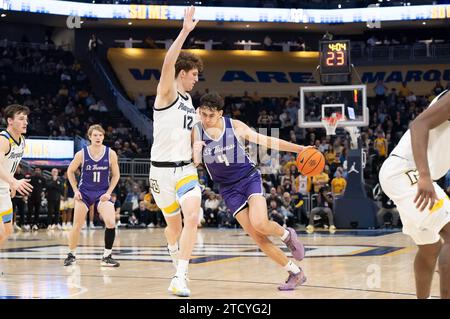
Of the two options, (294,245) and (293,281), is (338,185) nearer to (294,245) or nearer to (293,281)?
(294,245)

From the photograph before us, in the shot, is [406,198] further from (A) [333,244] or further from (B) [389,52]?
(B) [389,52]

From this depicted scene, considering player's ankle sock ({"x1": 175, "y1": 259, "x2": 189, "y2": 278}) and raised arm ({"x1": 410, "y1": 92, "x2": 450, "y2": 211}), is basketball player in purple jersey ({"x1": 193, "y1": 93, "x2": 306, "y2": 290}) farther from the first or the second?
raised arm ({"x1": 410, "y1": 92, "x2": 450, "y2": 211})

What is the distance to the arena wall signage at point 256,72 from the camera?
34531mm

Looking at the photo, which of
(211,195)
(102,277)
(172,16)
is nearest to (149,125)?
(172,16)

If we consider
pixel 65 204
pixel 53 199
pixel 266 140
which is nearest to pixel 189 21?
pixel 266 140

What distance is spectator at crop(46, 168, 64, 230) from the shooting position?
2025cm

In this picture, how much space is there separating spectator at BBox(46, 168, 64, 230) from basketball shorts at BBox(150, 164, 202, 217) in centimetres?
1358

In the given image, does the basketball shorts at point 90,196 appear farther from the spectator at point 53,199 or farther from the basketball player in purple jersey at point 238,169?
the spectator at point 53,199

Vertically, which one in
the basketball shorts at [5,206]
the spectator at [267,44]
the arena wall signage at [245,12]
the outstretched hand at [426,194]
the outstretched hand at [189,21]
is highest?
the arena wall signage at [245,12]

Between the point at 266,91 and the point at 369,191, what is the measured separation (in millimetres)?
15997

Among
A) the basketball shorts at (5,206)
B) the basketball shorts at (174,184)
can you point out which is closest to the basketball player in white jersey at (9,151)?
the basketball shorts at (5,206)

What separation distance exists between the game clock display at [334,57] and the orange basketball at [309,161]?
13.2 meters
